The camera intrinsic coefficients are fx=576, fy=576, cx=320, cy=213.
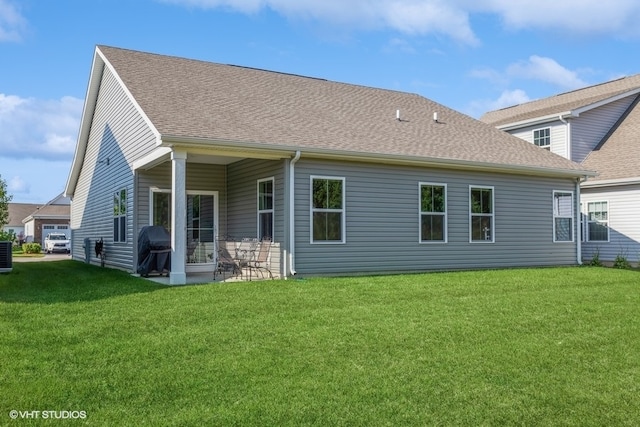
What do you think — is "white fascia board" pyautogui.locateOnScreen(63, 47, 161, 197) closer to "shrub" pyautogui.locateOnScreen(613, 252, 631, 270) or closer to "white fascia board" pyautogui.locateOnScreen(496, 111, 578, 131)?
"white fascia board" pyautogui.locateOnScreen(496, 111, 578, 131)

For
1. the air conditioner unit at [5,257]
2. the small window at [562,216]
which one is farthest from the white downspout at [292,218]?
the small window at [562,216]

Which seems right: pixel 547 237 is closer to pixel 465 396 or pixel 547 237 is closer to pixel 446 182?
pixel 446 182

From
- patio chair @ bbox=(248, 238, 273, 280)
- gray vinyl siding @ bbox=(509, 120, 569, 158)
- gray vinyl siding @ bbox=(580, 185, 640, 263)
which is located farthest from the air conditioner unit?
gray vinyl siding @ bbox=(509, 120, 569, 158)

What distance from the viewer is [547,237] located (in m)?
15.9

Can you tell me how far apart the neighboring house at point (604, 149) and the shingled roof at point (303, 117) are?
8.92ft

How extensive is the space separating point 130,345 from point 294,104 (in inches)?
394

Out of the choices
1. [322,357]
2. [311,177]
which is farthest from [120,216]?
[322,357]

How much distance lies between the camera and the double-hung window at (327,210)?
40.0 ft

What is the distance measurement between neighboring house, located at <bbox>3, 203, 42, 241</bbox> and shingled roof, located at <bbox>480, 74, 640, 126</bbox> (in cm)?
4968

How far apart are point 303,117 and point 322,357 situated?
9.14 meters

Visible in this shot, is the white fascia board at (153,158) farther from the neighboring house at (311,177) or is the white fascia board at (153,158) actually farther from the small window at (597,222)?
the small window at (597,222)

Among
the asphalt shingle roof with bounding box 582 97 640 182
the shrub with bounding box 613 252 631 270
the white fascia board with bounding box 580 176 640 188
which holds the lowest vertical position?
the shrub with bounding box 613 252 631 270

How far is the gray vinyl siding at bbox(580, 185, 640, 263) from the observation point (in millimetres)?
17406

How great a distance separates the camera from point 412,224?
13562 mm
